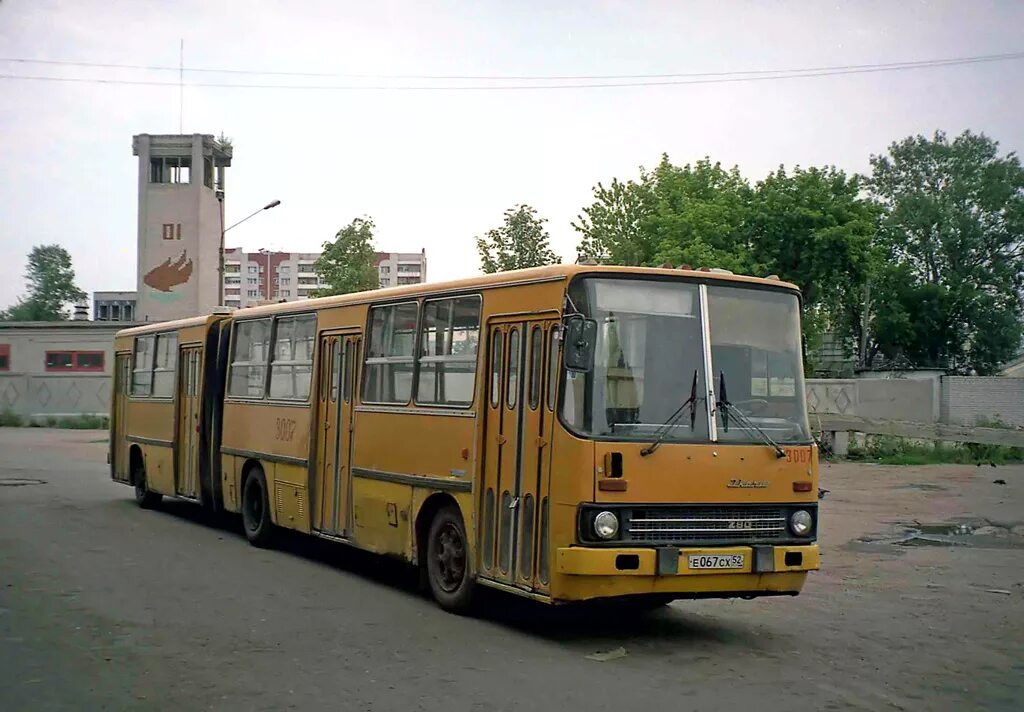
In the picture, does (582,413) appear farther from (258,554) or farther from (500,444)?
(258,554)

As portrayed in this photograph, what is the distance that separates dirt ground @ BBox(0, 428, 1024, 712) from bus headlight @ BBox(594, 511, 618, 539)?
2.77 ft

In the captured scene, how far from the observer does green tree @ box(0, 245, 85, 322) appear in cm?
11631

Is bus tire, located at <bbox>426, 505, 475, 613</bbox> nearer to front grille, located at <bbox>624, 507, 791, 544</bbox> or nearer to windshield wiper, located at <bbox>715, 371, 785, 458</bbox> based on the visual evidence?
front grille, located at <bbox>624, 507, 791, 544</bbox>

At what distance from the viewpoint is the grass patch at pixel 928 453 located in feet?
105

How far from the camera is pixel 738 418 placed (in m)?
9.28

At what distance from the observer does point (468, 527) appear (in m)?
10.1

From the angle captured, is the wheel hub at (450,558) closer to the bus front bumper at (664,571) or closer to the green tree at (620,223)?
the bus front bumper at (664,571)

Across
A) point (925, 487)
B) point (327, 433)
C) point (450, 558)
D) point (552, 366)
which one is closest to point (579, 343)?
point (552, 366)

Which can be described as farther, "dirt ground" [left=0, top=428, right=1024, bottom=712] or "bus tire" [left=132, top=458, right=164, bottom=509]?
"bus tire" [left=132, top=458, right=164, bottom=509]

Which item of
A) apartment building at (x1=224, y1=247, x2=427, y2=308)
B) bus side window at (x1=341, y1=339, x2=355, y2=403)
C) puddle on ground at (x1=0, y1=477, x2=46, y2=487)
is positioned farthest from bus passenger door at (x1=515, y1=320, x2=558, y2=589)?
apartment building at (x1=224, y1=247, x2=427, y2=308)

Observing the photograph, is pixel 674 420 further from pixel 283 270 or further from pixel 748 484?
pixel 283 270

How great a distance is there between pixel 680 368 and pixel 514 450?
145 cm

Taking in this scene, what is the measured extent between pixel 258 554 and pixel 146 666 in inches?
256

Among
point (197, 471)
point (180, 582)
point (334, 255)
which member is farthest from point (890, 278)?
point (180, 582)
